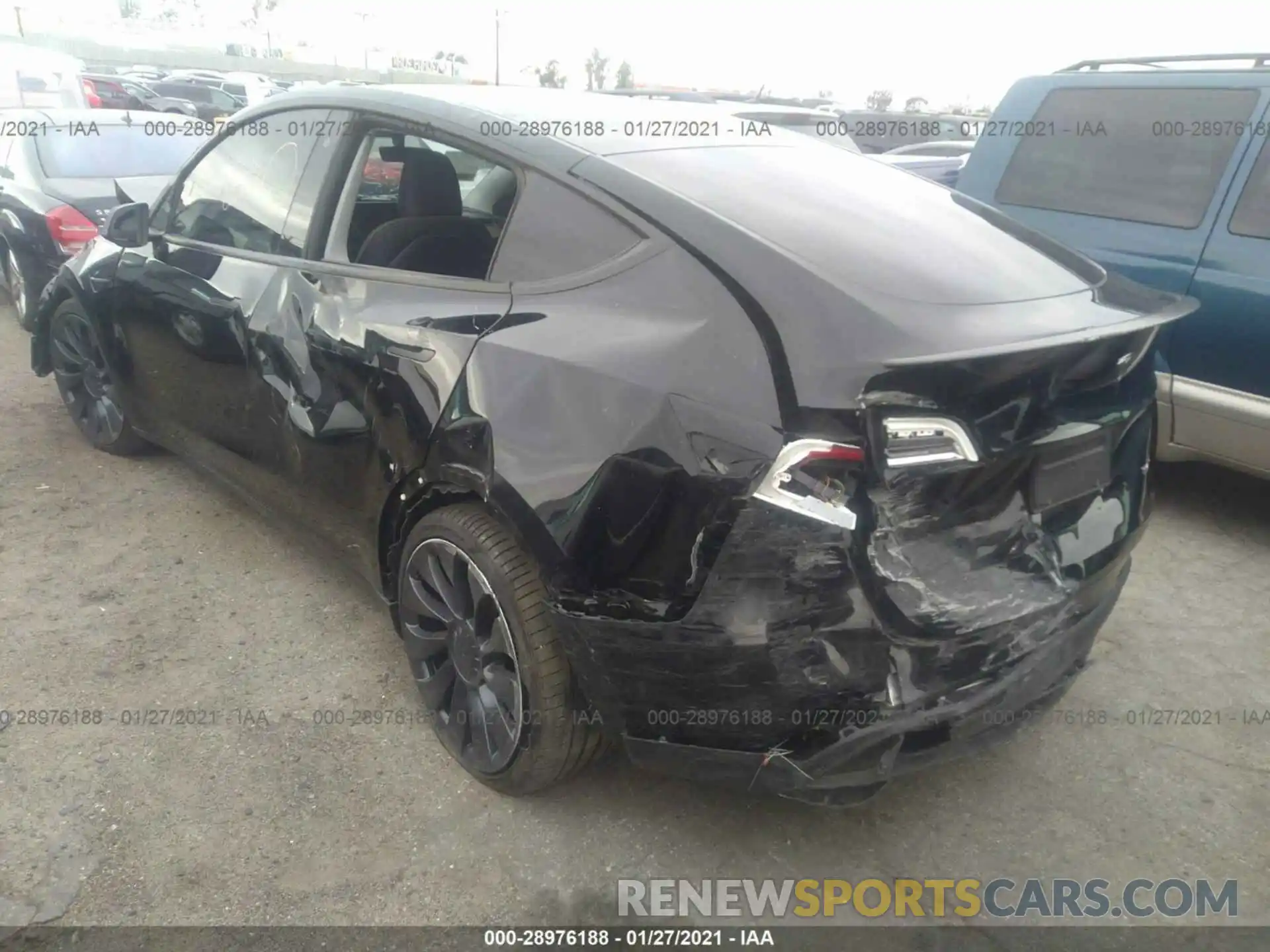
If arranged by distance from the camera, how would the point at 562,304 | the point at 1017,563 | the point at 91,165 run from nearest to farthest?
1. the point at 1017,563
2. the point at 562,304
3. the point at 91,165

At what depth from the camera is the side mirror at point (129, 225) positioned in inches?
145

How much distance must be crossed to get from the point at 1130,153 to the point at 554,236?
3214 mm

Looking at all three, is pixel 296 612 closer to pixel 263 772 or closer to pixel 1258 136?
pixel 263 772

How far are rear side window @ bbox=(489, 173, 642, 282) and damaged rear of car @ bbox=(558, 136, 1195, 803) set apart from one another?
0.27 feet

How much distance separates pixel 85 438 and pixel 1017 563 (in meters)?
4.39

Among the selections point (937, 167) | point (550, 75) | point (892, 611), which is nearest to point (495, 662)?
point (892, 611)

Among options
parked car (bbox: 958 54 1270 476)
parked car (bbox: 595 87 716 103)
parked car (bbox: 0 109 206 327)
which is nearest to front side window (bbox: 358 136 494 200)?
parked car (bbox: 958 54 1270 476)

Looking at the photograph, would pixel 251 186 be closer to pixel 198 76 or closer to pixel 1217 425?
pixel 1217 425

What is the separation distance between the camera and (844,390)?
175cm

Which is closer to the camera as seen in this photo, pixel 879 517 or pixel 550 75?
pixel 879 517

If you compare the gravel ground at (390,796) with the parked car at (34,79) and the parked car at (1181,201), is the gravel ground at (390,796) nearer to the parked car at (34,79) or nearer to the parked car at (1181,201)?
the parked car at (1181,201)

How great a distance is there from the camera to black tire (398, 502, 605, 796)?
2.18 metres

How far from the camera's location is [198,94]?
1015 inches

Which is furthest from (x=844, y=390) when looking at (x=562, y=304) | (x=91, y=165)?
(x=91, y=165)
